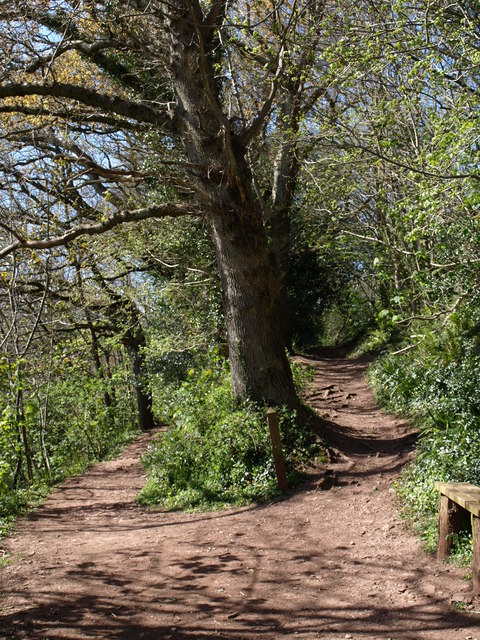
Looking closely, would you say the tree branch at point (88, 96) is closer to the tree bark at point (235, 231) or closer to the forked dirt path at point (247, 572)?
the tree bark at point (235, 231)

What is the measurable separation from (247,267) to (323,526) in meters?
3.91

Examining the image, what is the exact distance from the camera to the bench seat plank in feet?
14.1

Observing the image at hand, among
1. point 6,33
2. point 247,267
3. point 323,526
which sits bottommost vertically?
point 323,526

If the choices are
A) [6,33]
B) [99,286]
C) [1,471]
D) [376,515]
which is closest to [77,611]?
[376,515]

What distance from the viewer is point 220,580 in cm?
538

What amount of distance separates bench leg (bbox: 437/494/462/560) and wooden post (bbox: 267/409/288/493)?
2.93 meters

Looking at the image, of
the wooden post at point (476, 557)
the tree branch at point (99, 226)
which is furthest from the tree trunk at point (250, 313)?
the wooden post at point (476, 557)

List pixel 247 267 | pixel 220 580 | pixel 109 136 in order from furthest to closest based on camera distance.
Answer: pixel 109 136
pixel 247 267
pixel 220 580

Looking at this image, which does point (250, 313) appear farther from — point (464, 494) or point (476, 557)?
point (476, 557)

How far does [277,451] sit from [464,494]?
3386 millimetres

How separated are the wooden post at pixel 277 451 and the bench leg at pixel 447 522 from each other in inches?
115

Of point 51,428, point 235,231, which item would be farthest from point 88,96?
point 51,428

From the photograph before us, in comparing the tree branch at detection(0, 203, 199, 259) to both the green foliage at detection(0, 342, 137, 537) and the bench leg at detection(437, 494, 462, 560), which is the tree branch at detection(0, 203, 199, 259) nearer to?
the green foliage at detection(0, 342, 137, 537)

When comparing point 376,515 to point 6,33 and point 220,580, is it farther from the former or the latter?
point 6,33
